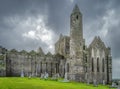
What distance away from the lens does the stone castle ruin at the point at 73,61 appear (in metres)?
65.9

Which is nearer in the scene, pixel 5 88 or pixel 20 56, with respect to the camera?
pixel 5 88

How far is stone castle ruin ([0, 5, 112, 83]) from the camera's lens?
216 feet

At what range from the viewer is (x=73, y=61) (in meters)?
65.5

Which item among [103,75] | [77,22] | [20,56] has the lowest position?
[103,75]

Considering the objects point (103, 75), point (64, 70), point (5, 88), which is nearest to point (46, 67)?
point (64, 70)

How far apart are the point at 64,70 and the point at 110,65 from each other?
43.8 feet

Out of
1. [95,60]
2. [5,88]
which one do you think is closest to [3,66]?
[95,60]

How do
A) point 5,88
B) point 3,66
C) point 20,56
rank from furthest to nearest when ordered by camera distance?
point 20,56 → point 3,66 → point 5,88

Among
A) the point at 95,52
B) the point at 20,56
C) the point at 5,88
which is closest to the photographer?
the point at 5,88

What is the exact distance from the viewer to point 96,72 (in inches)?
2926

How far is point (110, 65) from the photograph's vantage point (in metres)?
76.6

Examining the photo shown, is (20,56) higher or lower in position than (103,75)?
higher

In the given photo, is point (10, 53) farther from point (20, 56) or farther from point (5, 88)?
point (5, 88)

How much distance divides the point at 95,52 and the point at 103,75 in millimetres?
6859
